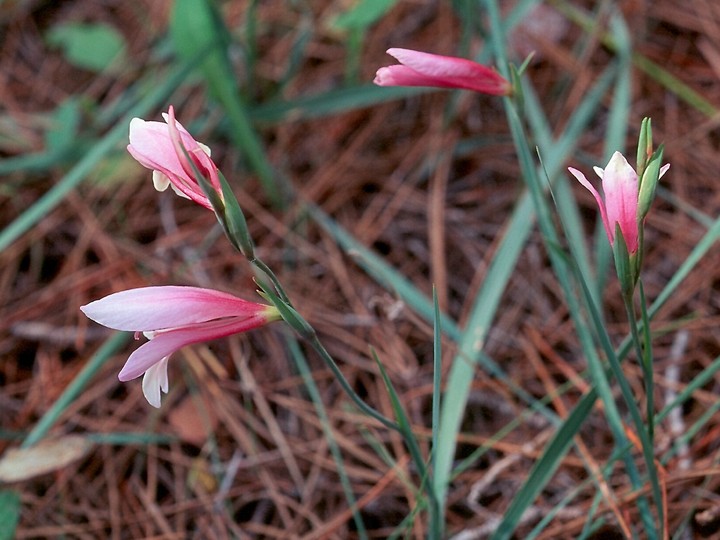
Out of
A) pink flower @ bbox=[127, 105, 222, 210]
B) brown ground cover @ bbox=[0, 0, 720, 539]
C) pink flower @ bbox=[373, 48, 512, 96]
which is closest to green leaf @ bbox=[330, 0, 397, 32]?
brown ground cover @ bbox=[0, 0, 720, 539]

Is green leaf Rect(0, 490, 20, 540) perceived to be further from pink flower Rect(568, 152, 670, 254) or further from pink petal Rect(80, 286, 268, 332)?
pink flower Rect(568, 152, 670, 254)

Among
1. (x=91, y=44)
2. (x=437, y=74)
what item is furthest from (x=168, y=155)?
(x=91, y=44)

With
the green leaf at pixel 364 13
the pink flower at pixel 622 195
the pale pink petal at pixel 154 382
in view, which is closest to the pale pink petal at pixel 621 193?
the pink flower at pixel 622 195

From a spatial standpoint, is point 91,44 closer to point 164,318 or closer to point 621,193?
point 164,318

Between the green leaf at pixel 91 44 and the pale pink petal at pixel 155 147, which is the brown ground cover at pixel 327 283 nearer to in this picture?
the green leaf at pixel 91 44

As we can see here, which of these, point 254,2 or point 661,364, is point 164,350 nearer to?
point 661,364

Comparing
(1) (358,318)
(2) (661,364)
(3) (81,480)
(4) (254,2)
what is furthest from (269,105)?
(2) (661,364)

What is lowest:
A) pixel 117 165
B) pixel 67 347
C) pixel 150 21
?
pixel 67 347
